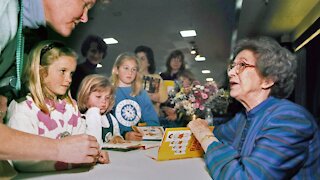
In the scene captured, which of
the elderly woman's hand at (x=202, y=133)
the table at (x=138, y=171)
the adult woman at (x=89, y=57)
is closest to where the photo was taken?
the table at (x=138, y=171)

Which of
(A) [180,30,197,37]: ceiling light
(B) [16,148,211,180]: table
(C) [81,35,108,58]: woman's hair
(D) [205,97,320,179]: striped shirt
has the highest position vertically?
(A) [180,30,197,37]: ceiling light

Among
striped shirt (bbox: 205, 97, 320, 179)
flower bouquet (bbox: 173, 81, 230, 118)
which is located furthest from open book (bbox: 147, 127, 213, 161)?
flower bouquet (bbox: 173, 81, 230, 118)

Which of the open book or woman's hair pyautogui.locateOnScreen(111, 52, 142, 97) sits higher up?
woman's hair pyautogui.locateOnScreen(111, 52, 142, 97)

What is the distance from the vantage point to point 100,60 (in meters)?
1.70

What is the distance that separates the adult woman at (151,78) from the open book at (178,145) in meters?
0.63

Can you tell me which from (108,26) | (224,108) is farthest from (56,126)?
(224,108)

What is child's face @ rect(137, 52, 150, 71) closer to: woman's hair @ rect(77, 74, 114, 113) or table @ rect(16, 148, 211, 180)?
woman's hair @ rect(77, 74, 114, 113)

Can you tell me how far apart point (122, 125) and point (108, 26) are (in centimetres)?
62

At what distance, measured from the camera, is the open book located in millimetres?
1200

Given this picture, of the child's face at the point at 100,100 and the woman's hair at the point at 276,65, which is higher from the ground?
the woman's hair at the point at 276,65

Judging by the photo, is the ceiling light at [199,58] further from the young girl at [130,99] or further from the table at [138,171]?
the table at [138,171]

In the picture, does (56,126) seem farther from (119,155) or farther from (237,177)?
(237,177)

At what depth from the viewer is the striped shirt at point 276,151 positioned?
86cm

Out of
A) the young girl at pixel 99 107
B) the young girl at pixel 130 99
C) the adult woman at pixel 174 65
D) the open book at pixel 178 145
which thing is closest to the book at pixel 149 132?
the young girl at pixel 130 99
